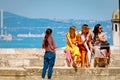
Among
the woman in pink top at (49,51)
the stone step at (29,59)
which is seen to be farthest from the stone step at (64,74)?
the stone step at (29,59)

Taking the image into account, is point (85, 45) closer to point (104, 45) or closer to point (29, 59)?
point (104, 45)

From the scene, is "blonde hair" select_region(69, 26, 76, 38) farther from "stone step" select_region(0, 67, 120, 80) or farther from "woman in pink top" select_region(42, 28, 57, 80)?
"stone step" select_region(0, 67, 120, 80)

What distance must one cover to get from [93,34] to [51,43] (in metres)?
2.22

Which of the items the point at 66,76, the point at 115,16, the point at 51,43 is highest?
the point at 115,16

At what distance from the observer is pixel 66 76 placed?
45.5 ft

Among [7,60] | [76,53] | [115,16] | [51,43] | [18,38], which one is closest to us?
[51,43]

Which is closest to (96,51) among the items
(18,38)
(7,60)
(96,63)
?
(96,63)

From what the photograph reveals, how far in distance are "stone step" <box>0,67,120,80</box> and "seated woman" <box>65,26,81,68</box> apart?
88cm

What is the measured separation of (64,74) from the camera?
13.8 meters

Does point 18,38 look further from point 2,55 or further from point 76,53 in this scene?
point 76,53

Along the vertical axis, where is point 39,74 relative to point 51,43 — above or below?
below

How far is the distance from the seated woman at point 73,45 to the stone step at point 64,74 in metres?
0.88

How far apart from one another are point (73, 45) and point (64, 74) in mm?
1657

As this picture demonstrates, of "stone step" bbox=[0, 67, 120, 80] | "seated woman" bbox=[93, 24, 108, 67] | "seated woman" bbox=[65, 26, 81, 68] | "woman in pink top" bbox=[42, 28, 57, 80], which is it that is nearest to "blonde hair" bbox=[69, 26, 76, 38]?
"seated woman" bbox=[65, 26, 81, 68]
